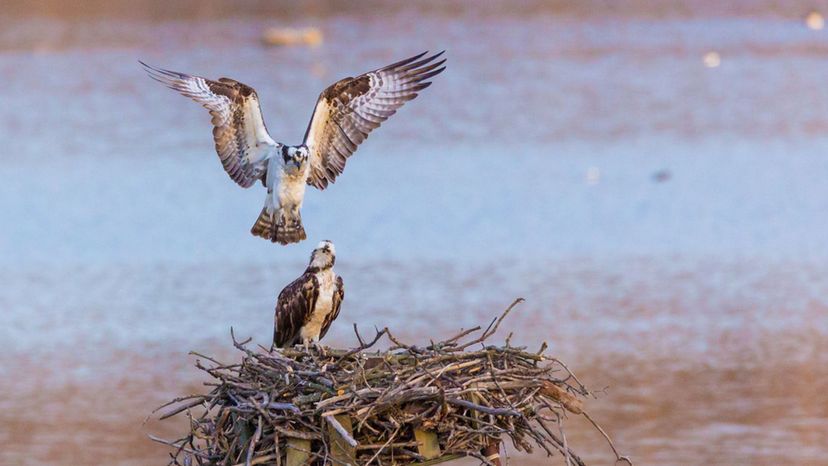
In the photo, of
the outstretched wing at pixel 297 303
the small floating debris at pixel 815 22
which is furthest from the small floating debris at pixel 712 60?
the outstretched wing at pixel 297 303

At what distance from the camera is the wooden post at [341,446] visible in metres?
4.75

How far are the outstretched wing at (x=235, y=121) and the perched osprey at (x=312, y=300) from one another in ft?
2.82

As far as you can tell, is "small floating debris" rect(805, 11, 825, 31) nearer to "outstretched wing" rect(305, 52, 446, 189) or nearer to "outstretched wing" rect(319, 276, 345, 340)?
"outstretched wing" rect(305, 52, 446, 189)

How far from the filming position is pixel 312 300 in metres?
6.20

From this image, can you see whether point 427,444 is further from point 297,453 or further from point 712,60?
point 712,60

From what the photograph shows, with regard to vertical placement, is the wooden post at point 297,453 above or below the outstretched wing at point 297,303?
below

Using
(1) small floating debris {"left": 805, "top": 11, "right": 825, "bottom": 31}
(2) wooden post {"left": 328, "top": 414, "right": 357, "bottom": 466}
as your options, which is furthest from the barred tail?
(1) small floating debris {"left": 805, "top": 11, "right": 825, "bottom": 31}

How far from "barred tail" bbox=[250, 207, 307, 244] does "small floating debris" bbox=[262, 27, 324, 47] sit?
20836mm

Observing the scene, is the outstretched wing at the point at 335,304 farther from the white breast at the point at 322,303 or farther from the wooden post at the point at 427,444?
the wooden post at the point at 427,444

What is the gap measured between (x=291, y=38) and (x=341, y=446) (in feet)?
75.8

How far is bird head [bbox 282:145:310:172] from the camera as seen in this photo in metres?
6.63

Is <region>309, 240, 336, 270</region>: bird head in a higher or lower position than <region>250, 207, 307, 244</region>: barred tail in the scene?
lower

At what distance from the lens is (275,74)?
80.2ft

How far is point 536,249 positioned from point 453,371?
9811 millimetres
